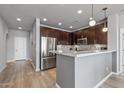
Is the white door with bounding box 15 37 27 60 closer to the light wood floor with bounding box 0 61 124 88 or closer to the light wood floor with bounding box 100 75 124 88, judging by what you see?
the light wood floor with bounding box 0 61 124 88

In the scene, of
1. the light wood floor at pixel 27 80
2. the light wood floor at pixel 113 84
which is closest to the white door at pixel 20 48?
the light wood floor at pixel 27 80

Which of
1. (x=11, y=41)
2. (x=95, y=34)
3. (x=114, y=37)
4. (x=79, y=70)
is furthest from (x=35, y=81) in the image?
(x=11, y=41)

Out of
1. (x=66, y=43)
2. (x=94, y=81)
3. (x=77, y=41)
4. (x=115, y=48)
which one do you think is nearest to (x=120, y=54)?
(x=115, y=48)

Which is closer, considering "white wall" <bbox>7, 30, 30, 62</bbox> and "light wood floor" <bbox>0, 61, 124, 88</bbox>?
"light wood floor" <bbox>0, 61, 124, 88</bbox>

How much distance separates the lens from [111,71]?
440 centimetres

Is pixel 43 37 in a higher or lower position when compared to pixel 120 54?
higher

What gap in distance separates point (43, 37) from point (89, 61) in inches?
134

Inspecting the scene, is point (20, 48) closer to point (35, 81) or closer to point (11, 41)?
point (11, 41)

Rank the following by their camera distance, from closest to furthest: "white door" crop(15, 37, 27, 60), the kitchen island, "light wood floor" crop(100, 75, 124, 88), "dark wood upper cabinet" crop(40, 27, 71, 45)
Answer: the kitchen island
"light wood floor" crop(100, 75, 124, 88)
"dark wood upper cabinet" crop(40, 27, 71, 45)
"white door" crop(15, 37, 27, 60)

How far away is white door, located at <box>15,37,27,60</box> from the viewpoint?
8312mm

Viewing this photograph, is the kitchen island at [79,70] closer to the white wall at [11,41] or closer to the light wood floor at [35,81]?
the light wood floor at [35,81]

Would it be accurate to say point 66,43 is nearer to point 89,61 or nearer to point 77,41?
point 77,41

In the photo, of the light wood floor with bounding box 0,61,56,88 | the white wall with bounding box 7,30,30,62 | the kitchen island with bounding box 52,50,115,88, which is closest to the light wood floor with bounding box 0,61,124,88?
the light wood floor with bounding box 0,61,56,88

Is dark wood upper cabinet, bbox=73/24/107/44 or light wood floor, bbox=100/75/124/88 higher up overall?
dark wood upper cabinet, bbox=73/24/107/44
